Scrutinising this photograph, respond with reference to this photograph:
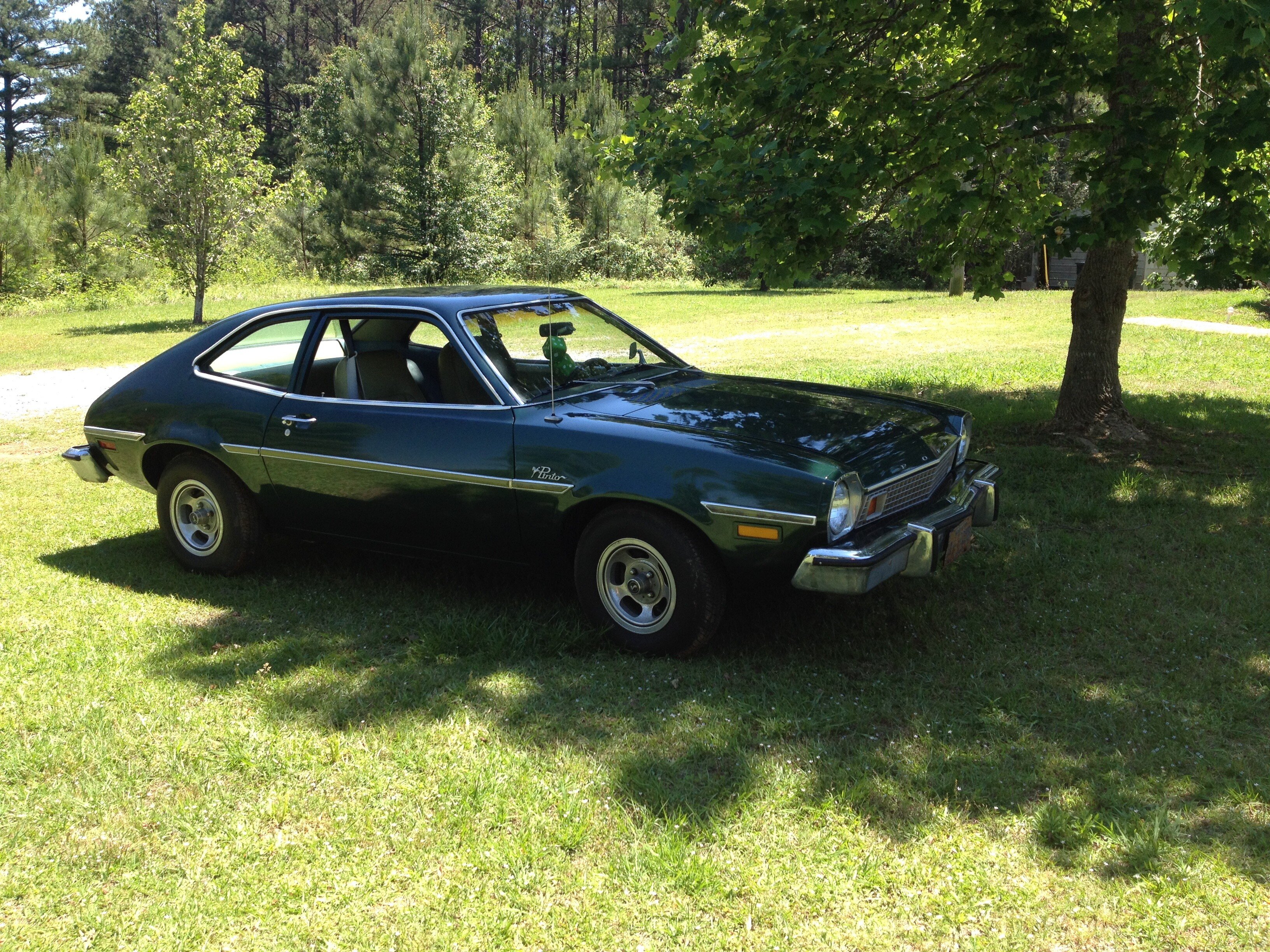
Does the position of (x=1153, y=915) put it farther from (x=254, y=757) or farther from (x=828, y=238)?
(x=828, y=238)

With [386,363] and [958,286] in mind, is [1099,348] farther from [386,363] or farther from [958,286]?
[958,286]

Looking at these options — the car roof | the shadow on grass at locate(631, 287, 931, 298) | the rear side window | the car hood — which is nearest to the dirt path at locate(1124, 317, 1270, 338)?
the shadow on grass at locate(631, 287, 931, 298)

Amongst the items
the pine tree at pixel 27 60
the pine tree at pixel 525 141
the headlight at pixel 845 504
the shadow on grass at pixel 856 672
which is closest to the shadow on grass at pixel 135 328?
the shadow on grass at pixel 856 672

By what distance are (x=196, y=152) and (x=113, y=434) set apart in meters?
17.2

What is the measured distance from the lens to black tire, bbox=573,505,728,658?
4.36m

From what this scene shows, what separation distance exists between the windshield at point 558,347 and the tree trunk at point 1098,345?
4.34m

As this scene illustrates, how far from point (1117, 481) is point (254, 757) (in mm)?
6041

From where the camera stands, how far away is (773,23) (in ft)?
→ 22.1

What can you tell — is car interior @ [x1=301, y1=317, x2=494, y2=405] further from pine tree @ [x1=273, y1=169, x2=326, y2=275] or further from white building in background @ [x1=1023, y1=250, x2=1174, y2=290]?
pine tree @ [x1=273, y1=169, x2=326, y2=275]

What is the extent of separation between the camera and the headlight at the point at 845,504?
416cm

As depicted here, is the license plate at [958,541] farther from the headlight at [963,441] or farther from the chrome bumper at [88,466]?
the chrome bumper at [88,466]

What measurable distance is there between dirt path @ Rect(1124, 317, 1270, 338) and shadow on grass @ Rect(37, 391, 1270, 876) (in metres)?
11.5

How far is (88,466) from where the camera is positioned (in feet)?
20.2

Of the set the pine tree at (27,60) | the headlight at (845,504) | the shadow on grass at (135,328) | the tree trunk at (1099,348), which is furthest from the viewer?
the pine tree at (27,60)
